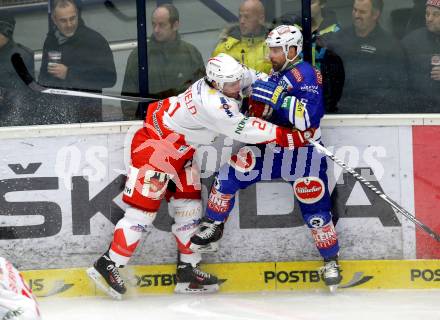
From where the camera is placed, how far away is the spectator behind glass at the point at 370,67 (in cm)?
612

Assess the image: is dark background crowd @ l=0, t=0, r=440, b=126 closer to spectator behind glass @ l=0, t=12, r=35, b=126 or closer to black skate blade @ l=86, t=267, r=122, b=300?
spectator behind glass @ l=0, t=12, r=35, b=126

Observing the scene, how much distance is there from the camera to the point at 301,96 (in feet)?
19.2

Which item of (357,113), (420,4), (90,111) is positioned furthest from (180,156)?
(420,4)

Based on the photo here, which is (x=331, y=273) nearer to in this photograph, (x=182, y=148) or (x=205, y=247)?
(x=205, y=247)

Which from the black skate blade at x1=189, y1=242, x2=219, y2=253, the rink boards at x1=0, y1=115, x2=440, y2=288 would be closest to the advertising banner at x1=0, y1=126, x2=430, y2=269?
the rink boards at x1=0, y1=115, x2=440, y2=288

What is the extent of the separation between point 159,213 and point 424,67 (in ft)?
5.54

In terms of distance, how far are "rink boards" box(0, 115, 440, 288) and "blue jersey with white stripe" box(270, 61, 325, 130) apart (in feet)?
1.10

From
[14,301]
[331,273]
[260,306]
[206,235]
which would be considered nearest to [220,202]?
[206,235]

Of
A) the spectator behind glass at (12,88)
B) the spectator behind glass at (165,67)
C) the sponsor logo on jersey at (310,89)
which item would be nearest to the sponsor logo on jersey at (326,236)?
the sponsor logo on jersey at (310,89)

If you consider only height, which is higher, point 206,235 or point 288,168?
point 288,168

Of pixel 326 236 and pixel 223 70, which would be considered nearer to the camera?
pixel 223 70

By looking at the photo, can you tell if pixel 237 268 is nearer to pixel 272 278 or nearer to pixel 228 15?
pixel 272 278

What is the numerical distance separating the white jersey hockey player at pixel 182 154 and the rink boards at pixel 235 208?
15cm

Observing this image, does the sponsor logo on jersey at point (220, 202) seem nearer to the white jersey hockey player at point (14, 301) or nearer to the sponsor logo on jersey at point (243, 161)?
the sponsor logo on jersey at point (243, 161)
